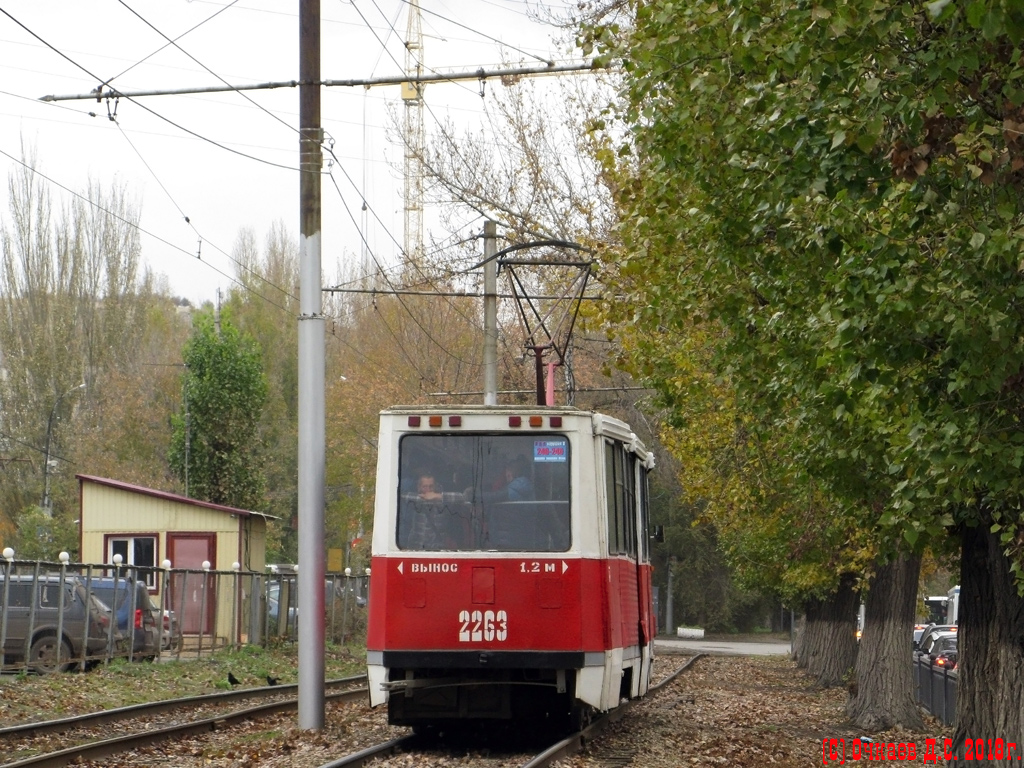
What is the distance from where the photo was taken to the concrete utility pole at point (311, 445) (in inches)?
550

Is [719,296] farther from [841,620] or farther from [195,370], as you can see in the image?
[195,370]

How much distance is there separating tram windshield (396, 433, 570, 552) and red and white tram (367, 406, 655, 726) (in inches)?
0.4

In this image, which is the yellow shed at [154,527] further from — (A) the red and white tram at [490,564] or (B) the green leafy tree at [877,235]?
(B) the green leafy tree at [877,235]

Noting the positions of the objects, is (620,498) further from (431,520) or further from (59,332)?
(59,332)

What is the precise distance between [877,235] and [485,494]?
213 inches

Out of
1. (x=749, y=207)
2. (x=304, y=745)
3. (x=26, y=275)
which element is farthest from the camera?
(x=26, y=275)

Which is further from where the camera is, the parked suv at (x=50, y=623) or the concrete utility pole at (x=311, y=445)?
the parked suv at (x=50, y=623)

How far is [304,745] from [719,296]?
5.31 metres

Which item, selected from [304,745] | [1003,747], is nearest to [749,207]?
[1003,747]

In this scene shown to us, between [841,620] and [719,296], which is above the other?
[719,296]

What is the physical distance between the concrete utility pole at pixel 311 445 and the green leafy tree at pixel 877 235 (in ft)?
12.6

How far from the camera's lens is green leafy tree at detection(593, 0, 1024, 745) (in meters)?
7.34

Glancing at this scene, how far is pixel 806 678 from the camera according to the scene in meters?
33.5
